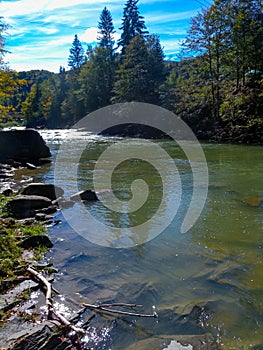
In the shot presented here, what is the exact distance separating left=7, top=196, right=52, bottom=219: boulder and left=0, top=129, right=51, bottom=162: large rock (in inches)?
454

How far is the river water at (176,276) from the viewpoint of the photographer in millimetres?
3557

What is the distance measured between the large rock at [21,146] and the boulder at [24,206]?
1154 centimetres

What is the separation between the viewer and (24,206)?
8.38 meters

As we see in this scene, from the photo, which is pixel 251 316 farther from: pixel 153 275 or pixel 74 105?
pixel 74 105

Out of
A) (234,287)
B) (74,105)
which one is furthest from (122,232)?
(74,105)

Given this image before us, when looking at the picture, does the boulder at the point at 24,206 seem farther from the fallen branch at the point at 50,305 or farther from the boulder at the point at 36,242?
the fallen branch at the point at 50,305

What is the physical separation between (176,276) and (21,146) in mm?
17606

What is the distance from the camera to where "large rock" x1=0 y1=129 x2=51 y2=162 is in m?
19.8

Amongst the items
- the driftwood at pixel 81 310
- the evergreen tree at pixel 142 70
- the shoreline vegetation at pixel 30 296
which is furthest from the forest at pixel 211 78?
the driftwood at pixel 81 310

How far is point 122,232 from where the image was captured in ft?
22.8

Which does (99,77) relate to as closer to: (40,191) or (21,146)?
(21,146)

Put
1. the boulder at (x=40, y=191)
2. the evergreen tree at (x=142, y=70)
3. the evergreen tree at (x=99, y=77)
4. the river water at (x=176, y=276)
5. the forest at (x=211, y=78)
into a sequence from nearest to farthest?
the river water at (x=176, y=276)
the boulder at (x=40, y=191)
the forest at (x=211, y=78)
the evergreen tree at (x=142, y=70)
the evergreen tree at (x=99, y=77)

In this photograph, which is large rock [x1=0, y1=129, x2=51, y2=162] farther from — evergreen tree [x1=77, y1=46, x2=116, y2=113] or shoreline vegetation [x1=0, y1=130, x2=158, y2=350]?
evergreen tree [x1=77, y1=46, x2=116, y2=113]

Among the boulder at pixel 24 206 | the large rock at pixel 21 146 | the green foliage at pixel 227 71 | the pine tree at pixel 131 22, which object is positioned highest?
the pine tree at pixel 131 22
